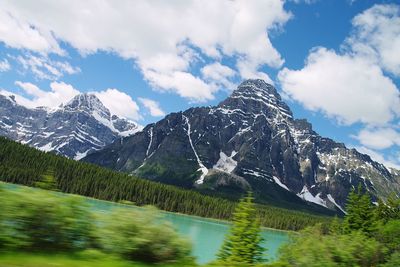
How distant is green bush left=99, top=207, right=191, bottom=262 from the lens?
973 centimetres

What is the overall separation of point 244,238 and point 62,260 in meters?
19.6

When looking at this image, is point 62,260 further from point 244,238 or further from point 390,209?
point 390,209

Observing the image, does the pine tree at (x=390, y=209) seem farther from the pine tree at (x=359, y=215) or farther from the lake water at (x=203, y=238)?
the lake water at (x=203, y=238)

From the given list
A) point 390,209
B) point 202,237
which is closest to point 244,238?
point 390,209

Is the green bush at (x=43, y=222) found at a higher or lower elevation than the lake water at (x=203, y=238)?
higher

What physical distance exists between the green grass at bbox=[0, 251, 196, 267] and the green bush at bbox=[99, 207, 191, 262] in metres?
0.39

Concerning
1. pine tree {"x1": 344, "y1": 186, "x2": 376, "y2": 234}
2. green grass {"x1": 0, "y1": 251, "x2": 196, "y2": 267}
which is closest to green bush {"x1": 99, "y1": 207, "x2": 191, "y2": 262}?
green grass {"x1": 0, "y1": 251, "x2": 196, "y2": 267}

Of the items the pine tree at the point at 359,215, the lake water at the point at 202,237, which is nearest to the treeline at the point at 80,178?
the lake water at the point at 202,237

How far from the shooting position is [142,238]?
9.99m

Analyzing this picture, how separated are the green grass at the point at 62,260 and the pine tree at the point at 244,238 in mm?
17385

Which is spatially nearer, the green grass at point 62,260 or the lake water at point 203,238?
the green grass at point 62,260

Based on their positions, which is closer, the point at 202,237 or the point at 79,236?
the point at 79,236

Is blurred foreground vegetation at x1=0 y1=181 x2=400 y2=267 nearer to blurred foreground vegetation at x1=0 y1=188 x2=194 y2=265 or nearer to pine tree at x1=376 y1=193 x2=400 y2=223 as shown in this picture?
blurred foreground vegetation at x1=0 y1=188 x2=194 y2=265

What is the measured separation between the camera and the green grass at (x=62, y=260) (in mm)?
7711
